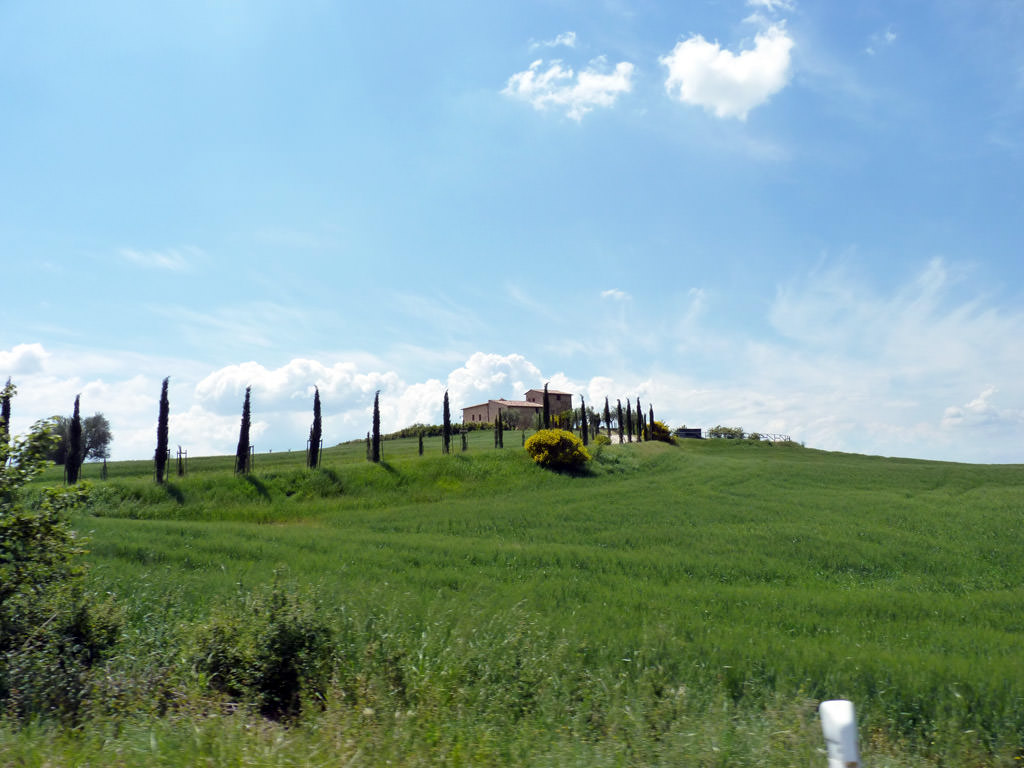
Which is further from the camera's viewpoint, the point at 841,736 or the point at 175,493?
the point at 175,493

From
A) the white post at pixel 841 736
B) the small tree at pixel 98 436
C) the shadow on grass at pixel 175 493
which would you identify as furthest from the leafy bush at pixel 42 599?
the small tree at pixel 98 436

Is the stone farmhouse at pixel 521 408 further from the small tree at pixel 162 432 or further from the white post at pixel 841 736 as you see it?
the white post at pixel 841 736

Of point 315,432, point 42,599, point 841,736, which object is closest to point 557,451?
point 315,432

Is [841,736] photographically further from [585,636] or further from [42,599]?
[42,599]

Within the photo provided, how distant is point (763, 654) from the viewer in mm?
9961

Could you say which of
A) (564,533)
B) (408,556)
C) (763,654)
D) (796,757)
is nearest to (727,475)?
(564,533)

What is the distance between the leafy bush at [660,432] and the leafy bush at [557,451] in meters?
35.1

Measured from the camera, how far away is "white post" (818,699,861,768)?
133 inches

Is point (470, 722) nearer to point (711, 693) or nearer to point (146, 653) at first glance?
point (711, 693)

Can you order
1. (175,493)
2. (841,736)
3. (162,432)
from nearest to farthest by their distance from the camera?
(841,736), (175,493), (162,432)

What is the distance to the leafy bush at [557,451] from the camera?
44.0 metres

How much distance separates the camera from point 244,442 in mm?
43906

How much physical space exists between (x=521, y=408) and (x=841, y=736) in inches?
4353

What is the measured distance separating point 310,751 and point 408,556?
12.9 meters
